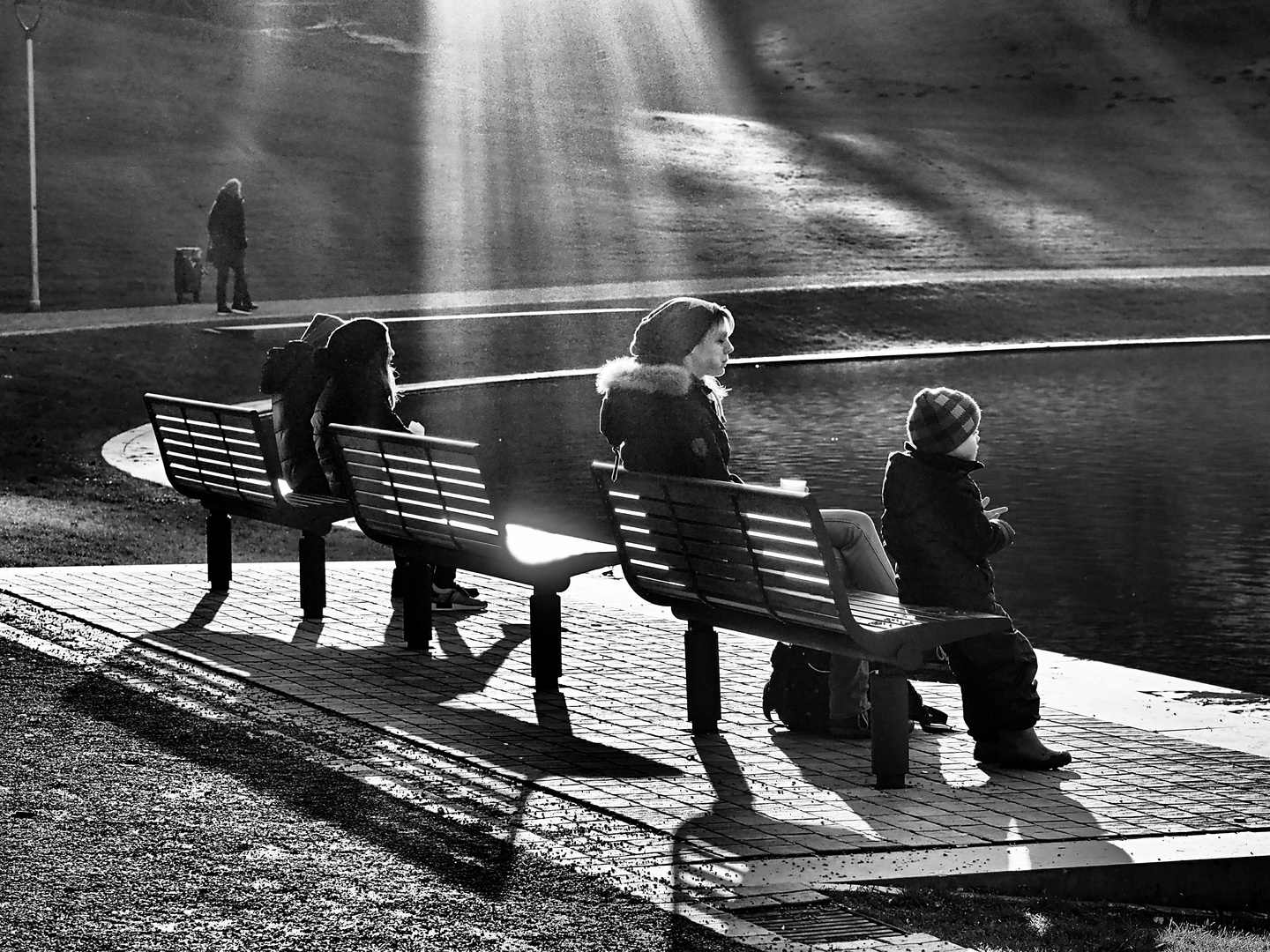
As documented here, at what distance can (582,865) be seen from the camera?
5172 mm

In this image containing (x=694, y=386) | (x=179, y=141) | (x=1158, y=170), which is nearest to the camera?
(x=694, y=386)

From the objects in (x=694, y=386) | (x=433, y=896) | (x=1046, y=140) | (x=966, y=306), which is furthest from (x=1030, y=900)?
(x=1046, y=140)

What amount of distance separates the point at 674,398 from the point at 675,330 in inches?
9.5

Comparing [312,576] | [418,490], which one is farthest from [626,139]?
[418,490]

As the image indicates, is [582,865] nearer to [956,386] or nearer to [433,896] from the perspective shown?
[433,896]

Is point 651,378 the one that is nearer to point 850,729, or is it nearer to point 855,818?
point 850,729

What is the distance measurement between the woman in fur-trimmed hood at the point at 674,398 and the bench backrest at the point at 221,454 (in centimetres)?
270

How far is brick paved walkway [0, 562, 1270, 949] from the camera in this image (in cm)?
528

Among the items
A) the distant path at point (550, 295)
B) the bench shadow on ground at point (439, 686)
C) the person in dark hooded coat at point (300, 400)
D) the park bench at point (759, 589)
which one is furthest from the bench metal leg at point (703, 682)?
the distant path at point (550, 295)

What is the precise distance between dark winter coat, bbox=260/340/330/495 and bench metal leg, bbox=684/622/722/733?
11.4 feet

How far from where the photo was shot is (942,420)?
6.52 meters

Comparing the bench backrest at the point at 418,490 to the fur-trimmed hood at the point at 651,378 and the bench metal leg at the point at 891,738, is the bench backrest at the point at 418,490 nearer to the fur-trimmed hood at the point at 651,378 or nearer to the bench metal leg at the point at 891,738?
the fur-trimmed hood at the point at 651,378

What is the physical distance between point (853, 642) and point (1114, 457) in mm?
12733

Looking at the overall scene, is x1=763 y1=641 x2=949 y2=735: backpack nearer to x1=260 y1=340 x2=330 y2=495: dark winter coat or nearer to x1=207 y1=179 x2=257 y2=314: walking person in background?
x1=260 y1=340 x2=330 y2=495: dark winter coat
